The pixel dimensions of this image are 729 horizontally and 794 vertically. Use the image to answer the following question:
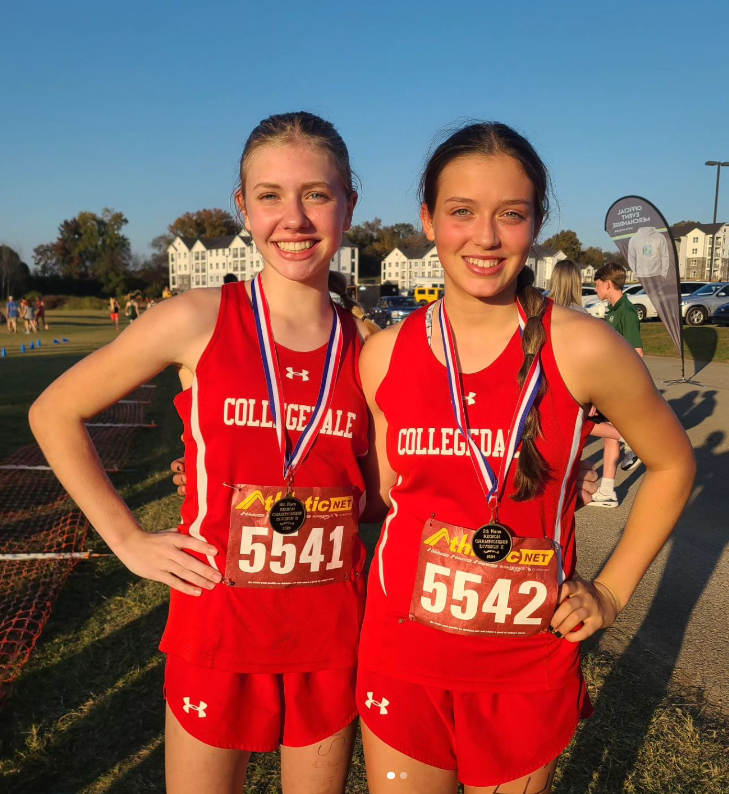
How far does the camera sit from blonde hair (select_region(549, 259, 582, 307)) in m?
6.99

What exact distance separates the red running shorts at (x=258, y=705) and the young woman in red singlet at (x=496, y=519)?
0.11 m

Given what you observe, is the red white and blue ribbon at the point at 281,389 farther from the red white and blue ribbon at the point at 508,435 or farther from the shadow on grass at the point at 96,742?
the shadow on grass at the point at 96,742

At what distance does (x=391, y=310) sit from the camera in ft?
117

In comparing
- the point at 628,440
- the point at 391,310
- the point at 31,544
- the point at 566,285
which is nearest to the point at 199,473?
the point at 628,440

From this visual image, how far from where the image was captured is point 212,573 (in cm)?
175

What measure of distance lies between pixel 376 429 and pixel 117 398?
28.2 inches

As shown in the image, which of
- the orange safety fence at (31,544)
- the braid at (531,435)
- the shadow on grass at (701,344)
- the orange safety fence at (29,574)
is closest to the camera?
the braid at (531,435)

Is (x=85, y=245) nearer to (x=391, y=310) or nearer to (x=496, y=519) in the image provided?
(x=391, y=310)

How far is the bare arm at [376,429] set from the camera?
6.07ft

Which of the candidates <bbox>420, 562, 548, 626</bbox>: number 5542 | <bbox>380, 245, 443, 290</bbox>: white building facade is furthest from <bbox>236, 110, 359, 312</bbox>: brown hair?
<bbox>380, 245, 443, 290</bbox>: white building facade

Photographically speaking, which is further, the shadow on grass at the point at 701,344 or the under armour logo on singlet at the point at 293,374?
the shadow on grass at the point at 701,344

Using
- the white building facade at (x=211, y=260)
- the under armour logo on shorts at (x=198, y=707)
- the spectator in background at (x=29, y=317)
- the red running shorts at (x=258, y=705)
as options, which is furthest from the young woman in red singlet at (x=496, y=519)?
the white building facade at (x=211, y=260)

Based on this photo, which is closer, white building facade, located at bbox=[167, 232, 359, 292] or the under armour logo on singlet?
the under armour logo on singlet

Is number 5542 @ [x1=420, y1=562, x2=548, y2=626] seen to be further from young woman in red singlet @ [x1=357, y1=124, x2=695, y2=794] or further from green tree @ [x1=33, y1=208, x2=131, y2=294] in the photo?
green tree @ [x1=33, y1=208, x2=131, y2=294]
